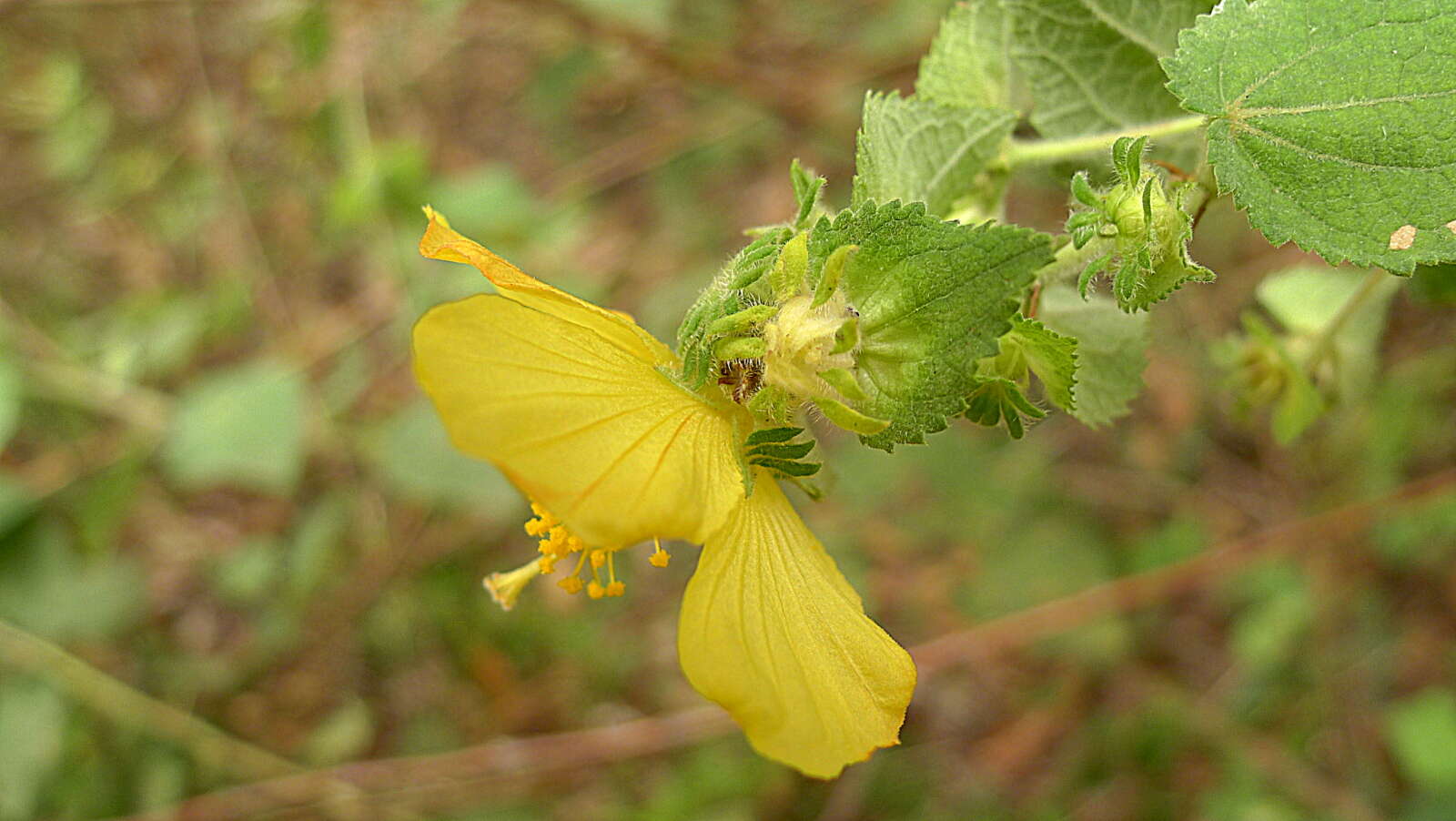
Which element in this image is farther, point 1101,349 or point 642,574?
point 642,574

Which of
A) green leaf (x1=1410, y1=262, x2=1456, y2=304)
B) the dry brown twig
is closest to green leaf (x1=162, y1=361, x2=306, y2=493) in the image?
the dry brown twig

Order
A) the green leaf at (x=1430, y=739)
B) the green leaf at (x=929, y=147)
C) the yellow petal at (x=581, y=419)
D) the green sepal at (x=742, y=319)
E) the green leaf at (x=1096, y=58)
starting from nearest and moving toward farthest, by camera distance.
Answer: the yellow petal at (x=581, y=419), the green sepal at (x=742, y=319), the green leaf at (x=929, y=147), the green leaf at (x=1096, y=58), the green leaf at (x=1430, y=739)

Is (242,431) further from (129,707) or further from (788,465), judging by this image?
(788,465)

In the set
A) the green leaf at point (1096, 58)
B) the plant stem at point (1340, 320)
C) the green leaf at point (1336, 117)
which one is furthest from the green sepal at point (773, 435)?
the plant stem at point (1340, 320)

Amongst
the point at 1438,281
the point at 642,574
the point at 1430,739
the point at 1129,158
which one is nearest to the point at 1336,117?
the point at 1129,158

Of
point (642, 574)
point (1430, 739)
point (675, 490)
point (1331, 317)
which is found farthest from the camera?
point (642, 574)

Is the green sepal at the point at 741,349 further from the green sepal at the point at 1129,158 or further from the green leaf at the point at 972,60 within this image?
the green leaf at the point at 972,60

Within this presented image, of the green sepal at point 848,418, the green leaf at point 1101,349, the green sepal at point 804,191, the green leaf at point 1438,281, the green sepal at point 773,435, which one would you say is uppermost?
the green sepal at point 804,191
